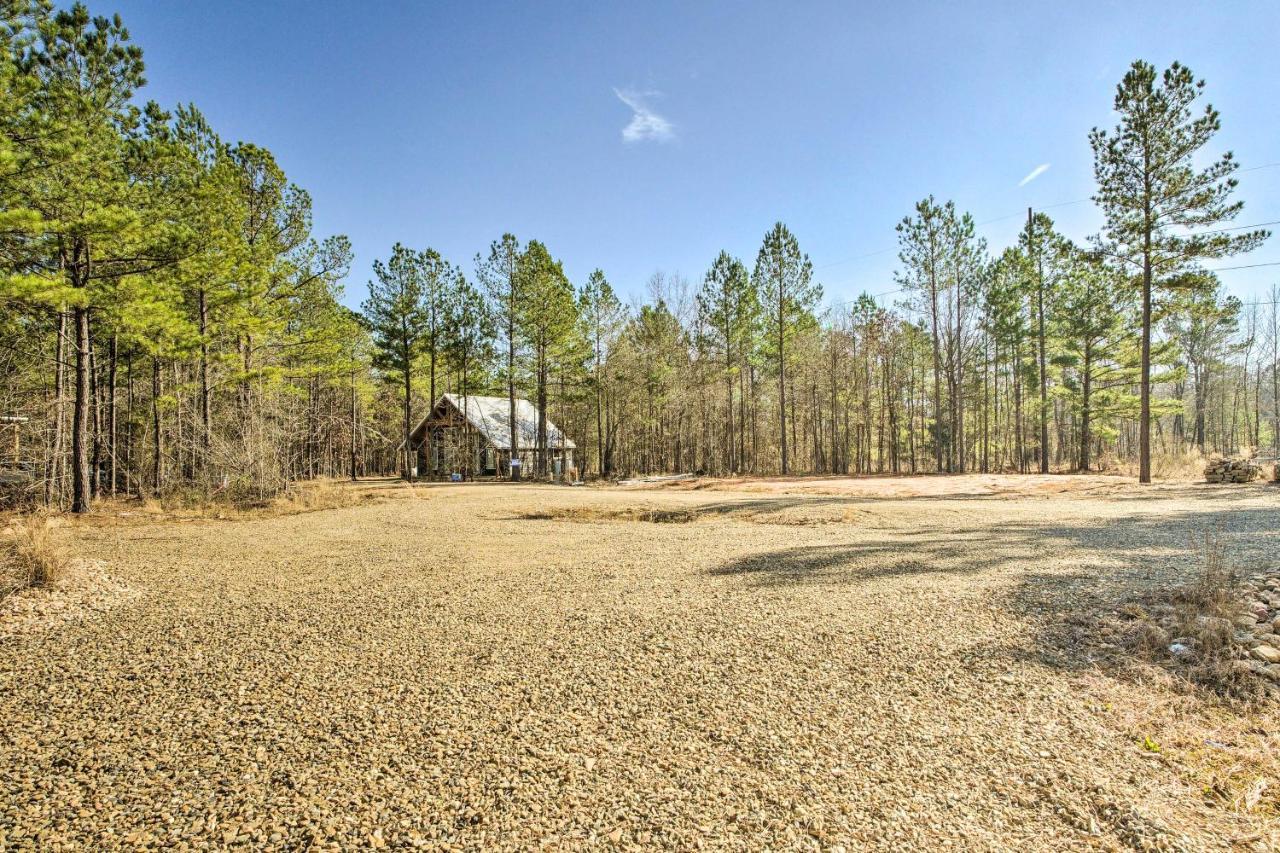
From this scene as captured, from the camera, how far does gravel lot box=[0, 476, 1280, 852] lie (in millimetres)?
2078

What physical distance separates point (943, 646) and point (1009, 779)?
1460mm

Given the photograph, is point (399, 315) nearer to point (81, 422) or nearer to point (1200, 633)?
point (81, 422)

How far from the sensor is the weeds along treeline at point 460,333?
10.8 meters

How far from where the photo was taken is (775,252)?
2572 centimetres

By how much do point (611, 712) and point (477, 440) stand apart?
26.9 meters

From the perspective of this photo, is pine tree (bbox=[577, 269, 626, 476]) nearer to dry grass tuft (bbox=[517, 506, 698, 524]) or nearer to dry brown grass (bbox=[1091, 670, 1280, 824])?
dry grass tuft (bbox=[517, 506, 698, 524])

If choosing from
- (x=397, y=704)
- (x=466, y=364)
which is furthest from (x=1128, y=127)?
(x=466, y=364)

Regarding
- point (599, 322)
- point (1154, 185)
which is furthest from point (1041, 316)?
point (599, 322)

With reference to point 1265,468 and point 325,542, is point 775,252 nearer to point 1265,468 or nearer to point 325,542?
point 1265,468

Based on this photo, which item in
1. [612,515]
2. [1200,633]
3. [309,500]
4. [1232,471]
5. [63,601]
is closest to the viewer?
[1200,633]

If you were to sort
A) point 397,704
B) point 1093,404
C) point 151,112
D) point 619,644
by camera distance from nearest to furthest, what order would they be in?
point 397,704 < point 619,644 < point 151,112 < point 1093,404

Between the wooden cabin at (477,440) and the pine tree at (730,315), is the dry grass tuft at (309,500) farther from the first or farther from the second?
the pine tree at (730,315)

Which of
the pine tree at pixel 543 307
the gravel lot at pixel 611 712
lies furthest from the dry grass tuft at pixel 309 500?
the pine tree at pixel 543 307

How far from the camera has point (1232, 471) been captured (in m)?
14.6
